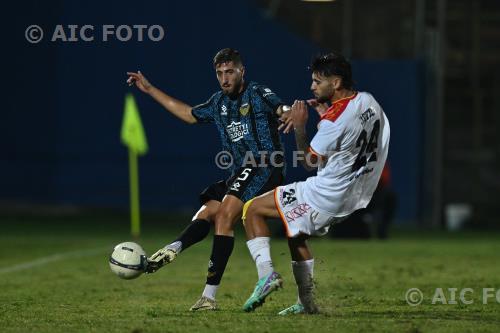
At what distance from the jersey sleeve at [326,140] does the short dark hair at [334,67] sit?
450 millimetres

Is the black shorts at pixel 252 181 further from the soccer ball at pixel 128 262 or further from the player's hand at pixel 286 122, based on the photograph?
the soccer ball at pixel 128 262

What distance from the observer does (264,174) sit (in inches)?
355

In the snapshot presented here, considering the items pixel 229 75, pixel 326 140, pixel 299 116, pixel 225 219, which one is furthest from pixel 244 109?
pixel 326 140

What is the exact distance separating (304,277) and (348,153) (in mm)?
1149

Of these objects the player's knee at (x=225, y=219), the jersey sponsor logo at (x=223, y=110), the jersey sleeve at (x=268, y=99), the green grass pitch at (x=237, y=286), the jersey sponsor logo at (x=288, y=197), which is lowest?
the green grass pitch at (x=237, y=286)

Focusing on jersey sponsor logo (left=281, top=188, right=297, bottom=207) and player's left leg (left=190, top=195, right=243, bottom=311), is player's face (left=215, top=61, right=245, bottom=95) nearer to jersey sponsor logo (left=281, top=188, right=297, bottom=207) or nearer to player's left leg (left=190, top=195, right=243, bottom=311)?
player's left leg (left=190, top=195, right=243, bottom=311)

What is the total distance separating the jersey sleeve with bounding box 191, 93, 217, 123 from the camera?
9.30 meters

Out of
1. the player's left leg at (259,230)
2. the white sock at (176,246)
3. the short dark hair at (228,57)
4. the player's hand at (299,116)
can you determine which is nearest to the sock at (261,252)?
the player's left leg at (259,230)

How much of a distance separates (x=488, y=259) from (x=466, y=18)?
15.7 meters

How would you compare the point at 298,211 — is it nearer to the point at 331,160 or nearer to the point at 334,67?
the point at 331,160

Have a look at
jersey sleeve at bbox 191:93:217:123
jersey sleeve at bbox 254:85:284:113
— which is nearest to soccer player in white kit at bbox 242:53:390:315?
jersey sleeve at bbox 254:85:284:113

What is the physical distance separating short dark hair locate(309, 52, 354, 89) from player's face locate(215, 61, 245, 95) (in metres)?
0.93

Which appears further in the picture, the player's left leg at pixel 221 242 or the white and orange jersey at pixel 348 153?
the player's left leg at pixel 221 242

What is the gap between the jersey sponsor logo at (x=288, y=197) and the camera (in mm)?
8180
